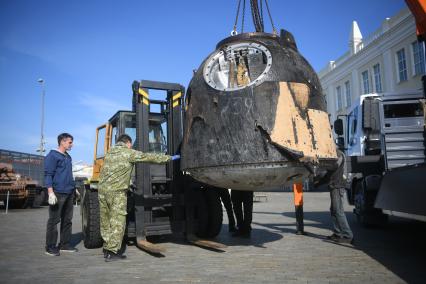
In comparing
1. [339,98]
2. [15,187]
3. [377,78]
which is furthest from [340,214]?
[339,98]

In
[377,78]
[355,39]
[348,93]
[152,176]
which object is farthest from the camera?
[348,93]

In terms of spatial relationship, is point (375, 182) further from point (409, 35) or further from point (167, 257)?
point (409, 35)

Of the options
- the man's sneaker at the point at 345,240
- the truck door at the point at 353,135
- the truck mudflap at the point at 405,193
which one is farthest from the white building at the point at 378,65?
the man's sneaker at the point at 345,240

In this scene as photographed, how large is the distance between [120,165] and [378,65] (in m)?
24.4

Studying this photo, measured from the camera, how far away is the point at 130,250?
622 centimetres

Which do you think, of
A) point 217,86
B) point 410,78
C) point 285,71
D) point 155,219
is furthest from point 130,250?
point 410,78

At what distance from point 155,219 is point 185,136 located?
6.15 ft

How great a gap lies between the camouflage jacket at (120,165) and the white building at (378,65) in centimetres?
1802

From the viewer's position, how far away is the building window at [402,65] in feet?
75.5

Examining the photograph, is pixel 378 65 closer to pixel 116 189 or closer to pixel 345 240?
pixel 345 240

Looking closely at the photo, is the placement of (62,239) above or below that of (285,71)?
below

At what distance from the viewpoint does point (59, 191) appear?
6094 mm

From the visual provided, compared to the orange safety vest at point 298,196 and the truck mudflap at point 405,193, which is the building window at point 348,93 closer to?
the orange safety vest at point 298,196

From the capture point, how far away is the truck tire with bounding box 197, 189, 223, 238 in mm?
6840
